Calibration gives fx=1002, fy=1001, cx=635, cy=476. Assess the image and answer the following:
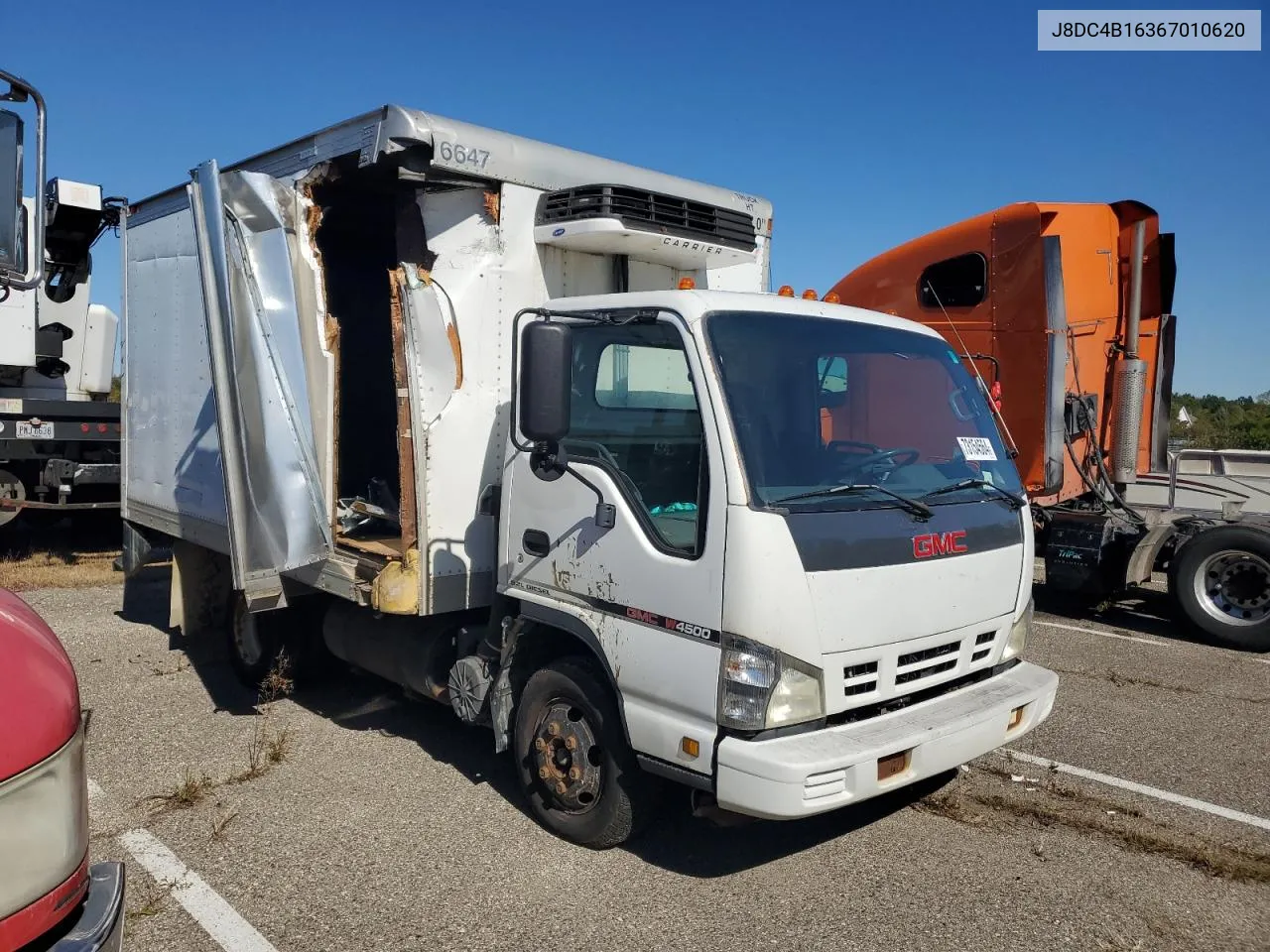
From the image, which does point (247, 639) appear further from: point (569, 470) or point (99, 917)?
point (99, 917)

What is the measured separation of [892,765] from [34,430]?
1045cm

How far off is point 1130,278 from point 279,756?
8.01m

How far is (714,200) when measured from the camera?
5.79m

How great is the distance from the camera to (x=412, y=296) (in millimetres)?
4703

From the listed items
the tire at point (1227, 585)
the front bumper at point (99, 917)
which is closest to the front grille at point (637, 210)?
the front bumper at point (99, 917)

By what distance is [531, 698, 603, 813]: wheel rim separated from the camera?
4.20 meters

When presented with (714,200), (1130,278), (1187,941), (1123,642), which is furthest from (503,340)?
(1130,278)

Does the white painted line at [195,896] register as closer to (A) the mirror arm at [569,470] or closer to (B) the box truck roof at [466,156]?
(A) the mirror arm at [569,470]

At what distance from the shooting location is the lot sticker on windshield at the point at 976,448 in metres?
4.45

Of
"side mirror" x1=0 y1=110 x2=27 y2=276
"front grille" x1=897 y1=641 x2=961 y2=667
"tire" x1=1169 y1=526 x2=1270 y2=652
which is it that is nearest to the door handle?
"front grille" x1=897 y1=641 x2=961 y2=667

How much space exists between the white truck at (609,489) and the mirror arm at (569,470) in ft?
0.07

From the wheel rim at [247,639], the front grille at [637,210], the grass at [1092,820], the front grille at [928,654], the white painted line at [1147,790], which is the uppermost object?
the front grille at [637,210]

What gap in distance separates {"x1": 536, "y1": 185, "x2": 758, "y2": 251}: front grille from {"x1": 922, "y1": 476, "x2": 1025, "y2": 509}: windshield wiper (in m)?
1.95

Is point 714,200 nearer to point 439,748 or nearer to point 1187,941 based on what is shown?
point 439,748
